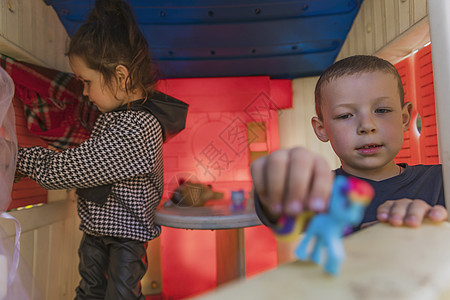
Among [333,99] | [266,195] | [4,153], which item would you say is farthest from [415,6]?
[4,153]

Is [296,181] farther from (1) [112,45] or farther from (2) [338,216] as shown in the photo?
(1) [112,45]

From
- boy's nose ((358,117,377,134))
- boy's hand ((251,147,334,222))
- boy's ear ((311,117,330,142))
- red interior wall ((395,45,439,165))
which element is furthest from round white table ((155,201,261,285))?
boy's hand ((251,147,334,222))

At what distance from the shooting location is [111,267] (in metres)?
0.88

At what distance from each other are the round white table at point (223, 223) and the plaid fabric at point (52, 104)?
1.46 ft

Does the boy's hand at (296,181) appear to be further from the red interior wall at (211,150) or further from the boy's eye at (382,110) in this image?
the red interior wall at (211,150)

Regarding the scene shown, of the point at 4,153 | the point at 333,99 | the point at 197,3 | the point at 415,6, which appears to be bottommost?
the point at 4,153

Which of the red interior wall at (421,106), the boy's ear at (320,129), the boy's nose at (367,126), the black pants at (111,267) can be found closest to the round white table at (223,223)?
the black pants at (111,267)

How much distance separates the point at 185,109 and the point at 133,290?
0.60 m

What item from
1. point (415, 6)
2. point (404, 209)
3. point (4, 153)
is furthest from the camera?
point (415, 6)

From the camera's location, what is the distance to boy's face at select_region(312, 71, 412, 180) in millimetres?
631

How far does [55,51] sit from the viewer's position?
3.75 feet

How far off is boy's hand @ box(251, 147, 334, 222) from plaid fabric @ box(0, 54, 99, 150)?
0.96 metres

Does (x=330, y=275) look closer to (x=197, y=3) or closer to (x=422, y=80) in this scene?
(x=422, y=80)

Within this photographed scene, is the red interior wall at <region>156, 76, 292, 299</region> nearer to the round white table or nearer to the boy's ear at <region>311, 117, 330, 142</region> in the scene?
the round white table
